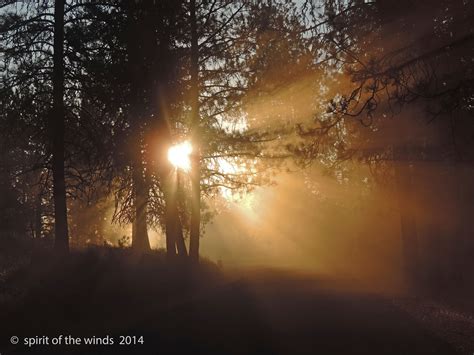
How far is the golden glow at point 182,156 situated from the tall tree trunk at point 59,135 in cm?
406

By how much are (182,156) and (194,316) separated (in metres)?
8.88

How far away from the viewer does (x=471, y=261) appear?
1872 cm

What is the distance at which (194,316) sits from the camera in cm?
927

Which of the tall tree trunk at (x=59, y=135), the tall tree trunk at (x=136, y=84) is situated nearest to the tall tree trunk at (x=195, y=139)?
the tall tree trunk at (x=136, y=84)

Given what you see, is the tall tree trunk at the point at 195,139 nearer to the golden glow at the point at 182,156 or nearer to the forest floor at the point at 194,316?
the golden glow at the point at 182,156

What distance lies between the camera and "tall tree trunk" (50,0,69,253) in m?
13.6

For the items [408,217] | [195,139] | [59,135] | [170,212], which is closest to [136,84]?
[59,135]

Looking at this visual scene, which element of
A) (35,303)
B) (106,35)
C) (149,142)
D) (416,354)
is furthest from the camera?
(149,142)

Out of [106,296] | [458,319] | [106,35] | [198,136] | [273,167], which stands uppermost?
[106,35]

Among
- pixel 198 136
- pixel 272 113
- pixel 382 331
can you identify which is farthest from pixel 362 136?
pixel 382 331

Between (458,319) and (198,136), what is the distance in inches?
395

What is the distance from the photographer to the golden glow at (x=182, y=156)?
17.1 meters

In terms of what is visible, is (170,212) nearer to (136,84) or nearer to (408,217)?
(136,84)

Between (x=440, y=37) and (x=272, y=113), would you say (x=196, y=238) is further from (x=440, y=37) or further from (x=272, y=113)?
(x=440, y=37)
